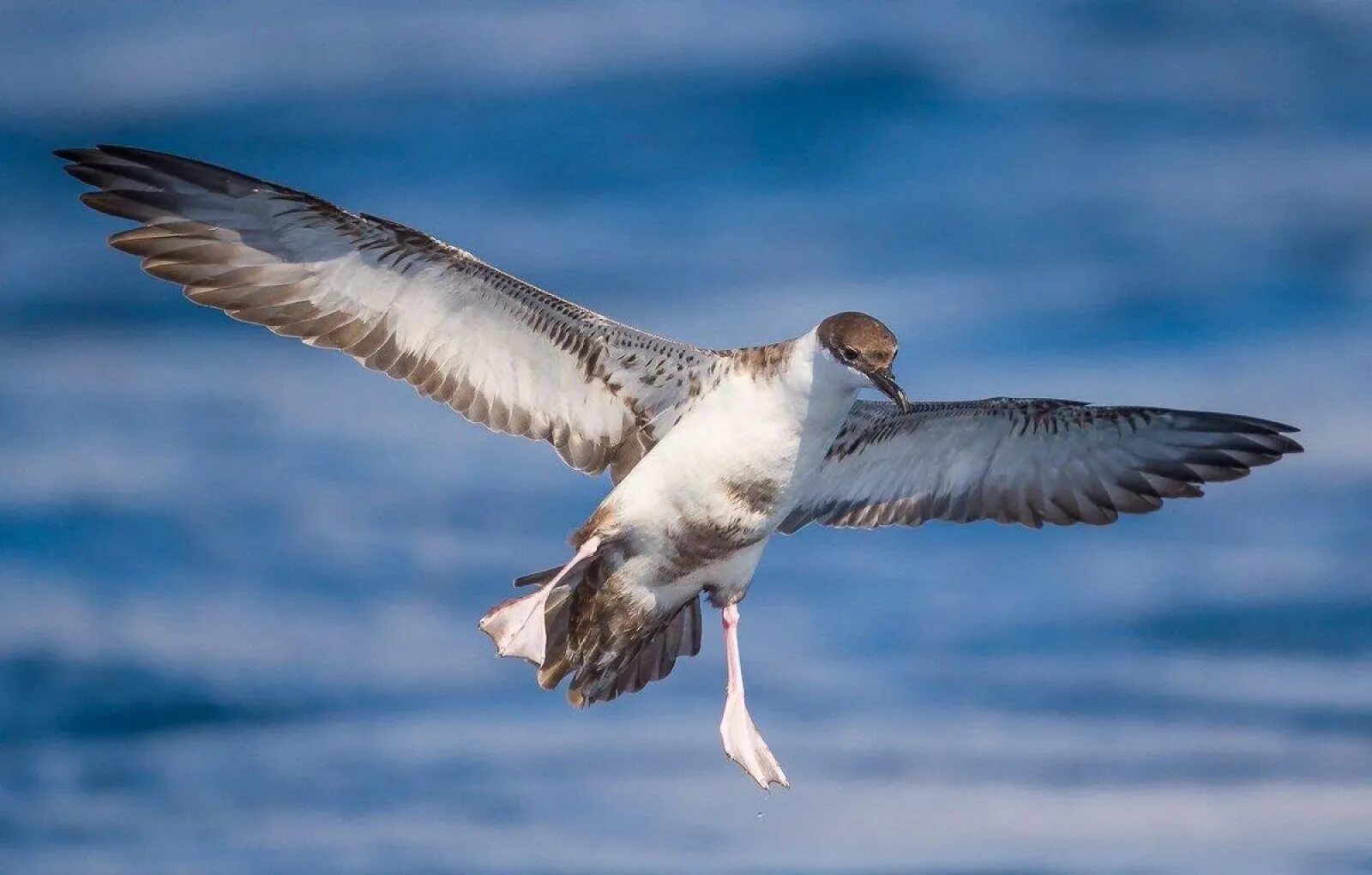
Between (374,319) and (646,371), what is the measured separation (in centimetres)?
195

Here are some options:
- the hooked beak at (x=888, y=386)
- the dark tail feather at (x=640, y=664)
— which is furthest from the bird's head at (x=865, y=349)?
the dark tail feather at (x=640, y=664)

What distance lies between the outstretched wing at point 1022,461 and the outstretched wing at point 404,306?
153cm

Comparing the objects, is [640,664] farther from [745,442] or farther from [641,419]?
[745,442]

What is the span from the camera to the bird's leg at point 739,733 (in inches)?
544

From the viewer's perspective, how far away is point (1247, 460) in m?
13.7

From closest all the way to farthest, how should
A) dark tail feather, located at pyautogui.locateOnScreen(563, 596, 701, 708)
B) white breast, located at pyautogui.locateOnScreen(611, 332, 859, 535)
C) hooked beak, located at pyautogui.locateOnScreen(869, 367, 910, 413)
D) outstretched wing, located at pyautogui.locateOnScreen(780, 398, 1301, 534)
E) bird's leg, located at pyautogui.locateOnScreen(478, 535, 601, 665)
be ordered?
1. hooked beak, located at pyautogui.locateOnScreen(869, 367, 910, 413)
2. white breast, located at pyautogui.locateOnScreen(611, 332, 859, 535)
3. bird's leg, located at pyautogui.locateOnScreen(478, 535, 601, 665)
4. dark tail feather, located at pyautogui.locateOnScreen(563, 596, 701, 708)
5. outstretched wing, located at pyautogui.locateOnScreen(780, 398, 1301, 534)

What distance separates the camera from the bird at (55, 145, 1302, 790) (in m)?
12.3

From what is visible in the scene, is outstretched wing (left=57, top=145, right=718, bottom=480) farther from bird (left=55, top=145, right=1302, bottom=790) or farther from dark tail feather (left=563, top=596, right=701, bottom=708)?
dark tail feather (left=563, top=596, right=701, bottom=708)

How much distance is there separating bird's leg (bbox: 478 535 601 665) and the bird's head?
2.13m

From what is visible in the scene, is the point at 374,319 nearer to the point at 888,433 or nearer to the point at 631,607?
the point at 631,607

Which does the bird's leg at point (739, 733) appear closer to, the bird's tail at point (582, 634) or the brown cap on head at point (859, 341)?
the bird's tail at point (582, 634)

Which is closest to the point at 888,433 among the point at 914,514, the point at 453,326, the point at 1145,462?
the point at 914,514

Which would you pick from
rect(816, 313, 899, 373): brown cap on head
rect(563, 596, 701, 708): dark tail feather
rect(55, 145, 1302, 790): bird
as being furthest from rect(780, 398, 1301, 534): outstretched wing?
rect(816, 313, 899, 373): brown cap on head

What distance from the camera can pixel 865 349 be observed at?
11719mm
